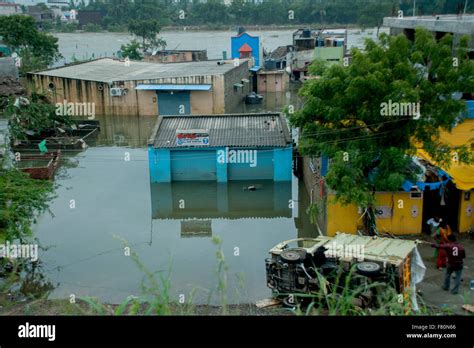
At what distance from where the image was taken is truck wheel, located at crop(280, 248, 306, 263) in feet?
30.1

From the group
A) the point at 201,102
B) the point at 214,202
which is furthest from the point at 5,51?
the point at 214,202

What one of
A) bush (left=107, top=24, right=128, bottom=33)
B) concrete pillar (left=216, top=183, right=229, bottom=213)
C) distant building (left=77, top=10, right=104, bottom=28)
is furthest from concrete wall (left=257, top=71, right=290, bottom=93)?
distant building (left=77, top=10, right=104, bottom=28)

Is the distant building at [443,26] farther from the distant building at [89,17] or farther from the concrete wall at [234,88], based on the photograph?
the distant building at [89,17]

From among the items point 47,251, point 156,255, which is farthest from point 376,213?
point 47,251

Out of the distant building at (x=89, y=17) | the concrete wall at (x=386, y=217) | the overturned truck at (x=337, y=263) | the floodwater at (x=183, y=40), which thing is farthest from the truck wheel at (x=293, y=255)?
the distant building at (x=89, y=17)

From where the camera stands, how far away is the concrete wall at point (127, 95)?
30.1 metres

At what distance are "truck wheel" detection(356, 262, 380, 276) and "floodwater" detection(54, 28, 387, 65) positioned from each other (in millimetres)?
61252

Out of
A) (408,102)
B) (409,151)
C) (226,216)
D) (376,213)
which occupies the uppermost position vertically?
(408,102)

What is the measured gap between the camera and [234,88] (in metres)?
33.7

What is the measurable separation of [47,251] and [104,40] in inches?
3016

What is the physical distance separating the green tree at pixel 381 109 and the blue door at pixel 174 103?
18919mm

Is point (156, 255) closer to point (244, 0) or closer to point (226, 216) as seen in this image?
point (226, 216)

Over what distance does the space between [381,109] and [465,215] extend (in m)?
3.66

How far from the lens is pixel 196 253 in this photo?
1265 cm
